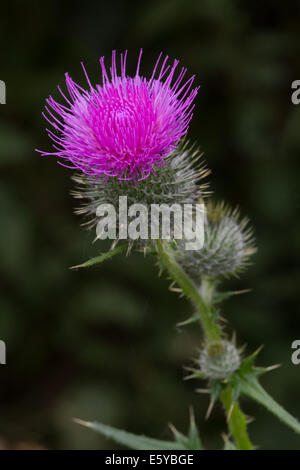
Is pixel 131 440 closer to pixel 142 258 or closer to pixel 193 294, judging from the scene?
pixel 193 294

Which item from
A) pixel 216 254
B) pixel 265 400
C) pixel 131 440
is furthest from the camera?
pixel 216 254

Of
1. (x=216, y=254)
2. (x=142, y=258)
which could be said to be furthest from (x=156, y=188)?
(x=142, y=258)

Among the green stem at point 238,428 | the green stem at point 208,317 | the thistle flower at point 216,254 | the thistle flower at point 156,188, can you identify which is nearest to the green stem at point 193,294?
the green stem at point 208,317

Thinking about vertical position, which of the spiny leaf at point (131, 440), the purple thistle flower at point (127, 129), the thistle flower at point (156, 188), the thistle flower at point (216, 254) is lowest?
the spiny leaf at point (131, 440)

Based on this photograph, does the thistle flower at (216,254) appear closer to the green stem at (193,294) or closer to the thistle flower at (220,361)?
the green stem at (193,294)

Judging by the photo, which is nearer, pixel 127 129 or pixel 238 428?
pixel 127 129

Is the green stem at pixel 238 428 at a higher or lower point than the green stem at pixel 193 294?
lower

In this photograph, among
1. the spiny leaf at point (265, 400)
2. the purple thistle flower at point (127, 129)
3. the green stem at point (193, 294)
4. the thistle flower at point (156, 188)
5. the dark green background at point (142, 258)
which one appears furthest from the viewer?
the dark green background at point (142, 258)
